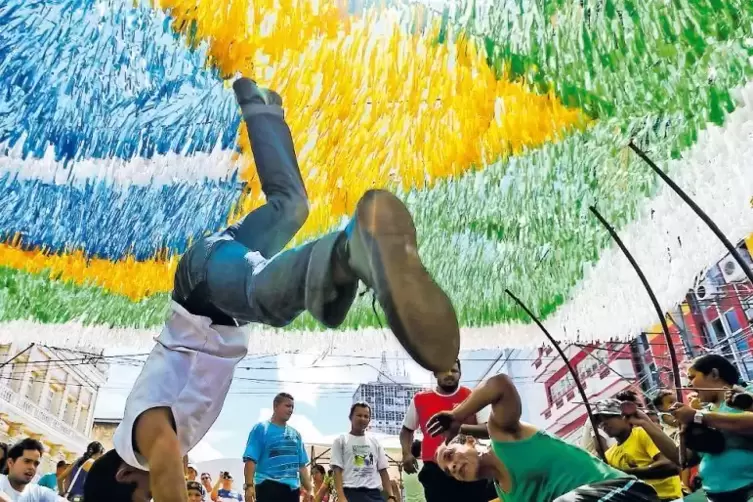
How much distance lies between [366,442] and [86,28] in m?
2.40

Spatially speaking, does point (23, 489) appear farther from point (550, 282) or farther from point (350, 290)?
point (550, 282)

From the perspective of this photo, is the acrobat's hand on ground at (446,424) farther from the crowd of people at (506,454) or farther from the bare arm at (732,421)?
the bare arm at (732,421)

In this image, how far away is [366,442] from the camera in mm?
3168

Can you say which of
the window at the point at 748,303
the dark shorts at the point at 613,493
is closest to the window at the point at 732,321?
the window at the point at 748,303

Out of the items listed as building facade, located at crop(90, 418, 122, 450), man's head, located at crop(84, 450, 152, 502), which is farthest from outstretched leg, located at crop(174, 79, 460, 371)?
building facade, located at crop(90, 418, 122, 450)

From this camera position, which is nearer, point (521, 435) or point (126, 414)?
point (126, 414)

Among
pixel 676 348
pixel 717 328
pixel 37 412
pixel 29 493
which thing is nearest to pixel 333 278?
pixel 29 493

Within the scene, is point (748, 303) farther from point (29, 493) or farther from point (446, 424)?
point (29, 493)

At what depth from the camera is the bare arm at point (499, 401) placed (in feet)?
4.96

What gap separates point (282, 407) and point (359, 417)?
45cm

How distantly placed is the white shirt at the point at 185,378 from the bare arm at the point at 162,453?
0.07 ft

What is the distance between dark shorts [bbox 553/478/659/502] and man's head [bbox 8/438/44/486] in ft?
8.19

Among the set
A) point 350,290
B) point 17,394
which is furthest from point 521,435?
point 17,394

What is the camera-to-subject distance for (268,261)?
41.1 inches
